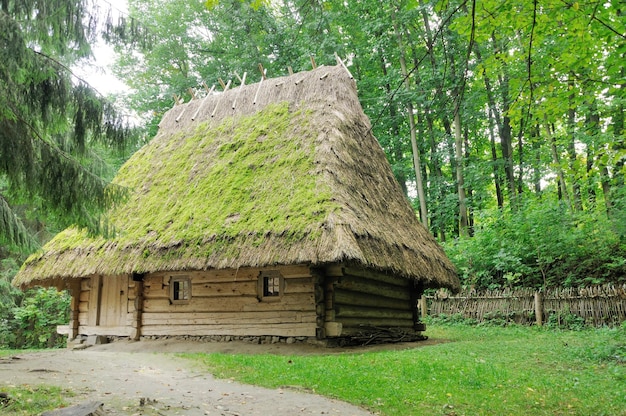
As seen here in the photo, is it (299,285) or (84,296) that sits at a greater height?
(299,285)

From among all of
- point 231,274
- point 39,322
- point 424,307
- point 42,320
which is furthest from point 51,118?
point 39,322

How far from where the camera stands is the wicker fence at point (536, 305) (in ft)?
46.4

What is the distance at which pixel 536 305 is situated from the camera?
1551 centimetres

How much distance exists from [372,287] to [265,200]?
3530mm

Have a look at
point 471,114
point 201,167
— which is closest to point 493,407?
point 201,167

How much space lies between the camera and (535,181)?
2447 centimetres

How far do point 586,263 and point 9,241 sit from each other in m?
16.2

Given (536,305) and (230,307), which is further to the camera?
(536,305)

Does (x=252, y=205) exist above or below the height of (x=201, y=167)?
below

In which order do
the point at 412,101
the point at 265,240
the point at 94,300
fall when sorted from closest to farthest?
the point at 265,240 → the point at 94,300 → the point at 412,101

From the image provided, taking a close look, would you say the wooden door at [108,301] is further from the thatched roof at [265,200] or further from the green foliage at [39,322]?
the green foliage at [39,322]

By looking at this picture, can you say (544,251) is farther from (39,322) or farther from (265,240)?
(39,322)

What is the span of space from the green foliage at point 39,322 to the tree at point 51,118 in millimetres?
15339

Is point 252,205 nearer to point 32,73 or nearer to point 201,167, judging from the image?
point 201,167
